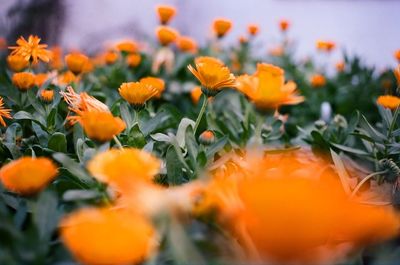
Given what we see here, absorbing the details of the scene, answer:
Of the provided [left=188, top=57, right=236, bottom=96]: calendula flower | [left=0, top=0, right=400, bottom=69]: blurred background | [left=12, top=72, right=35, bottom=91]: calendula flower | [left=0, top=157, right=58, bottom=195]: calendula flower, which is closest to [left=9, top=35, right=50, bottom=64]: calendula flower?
[left=12, top=72, right=35, bottom=91]: calendula flower

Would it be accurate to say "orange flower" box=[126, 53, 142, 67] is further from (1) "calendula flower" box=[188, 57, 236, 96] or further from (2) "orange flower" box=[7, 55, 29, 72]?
(1) "calendula flower" box=[188, 57, 236, 96]

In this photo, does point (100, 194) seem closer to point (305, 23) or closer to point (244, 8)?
point (244, 8)

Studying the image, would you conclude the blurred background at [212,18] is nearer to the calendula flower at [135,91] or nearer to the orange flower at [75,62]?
the orange flower at [75,62]

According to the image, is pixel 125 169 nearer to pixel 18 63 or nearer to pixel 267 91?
pixel 267 91

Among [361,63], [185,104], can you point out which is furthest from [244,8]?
[185,104]

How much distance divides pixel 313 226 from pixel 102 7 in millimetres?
2372

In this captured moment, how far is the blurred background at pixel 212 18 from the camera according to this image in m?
2.20

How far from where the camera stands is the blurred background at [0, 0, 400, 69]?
220 cm

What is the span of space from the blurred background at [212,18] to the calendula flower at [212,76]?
1.39m

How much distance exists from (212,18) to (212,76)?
95.9 inches

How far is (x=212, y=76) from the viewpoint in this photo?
843 mm

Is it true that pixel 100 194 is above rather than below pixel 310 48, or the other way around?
above

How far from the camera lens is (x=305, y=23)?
3582 mm

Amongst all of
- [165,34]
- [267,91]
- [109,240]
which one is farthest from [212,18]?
[109,240]
